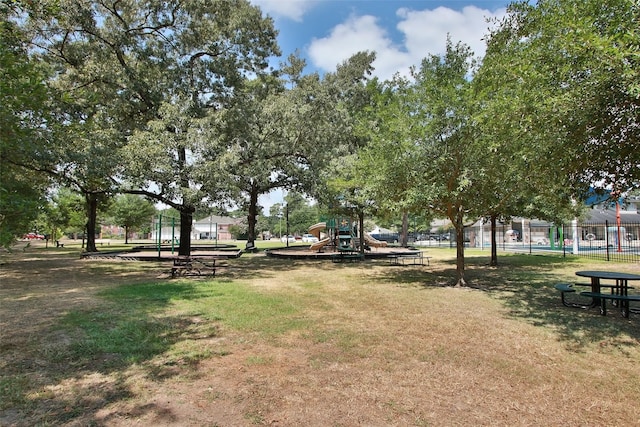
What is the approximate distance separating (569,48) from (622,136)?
188 cm

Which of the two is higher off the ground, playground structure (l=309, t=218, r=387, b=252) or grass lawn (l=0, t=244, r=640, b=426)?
playground structure (l=309, t=218, r=387, b=252)

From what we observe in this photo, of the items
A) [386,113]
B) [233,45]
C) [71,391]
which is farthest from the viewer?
[233,45]

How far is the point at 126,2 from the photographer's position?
14.9 m

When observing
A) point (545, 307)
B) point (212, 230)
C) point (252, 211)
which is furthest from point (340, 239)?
point (212, 230)

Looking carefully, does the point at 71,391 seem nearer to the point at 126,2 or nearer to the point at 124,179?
the point at 124,179

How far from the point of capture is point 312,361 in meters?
4.92

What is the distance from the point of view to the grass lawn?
3586mm

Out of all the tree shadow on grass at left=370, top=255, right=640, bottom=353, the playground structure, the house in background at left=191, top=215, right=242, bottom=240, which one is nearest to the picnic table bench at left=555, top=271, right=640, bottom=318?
the tree shadow on grass at left=370, top=255, right=640, bottom=353

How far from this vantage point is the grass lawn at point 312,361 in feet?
11.8

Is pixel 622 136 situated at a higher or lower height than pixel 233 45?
lower

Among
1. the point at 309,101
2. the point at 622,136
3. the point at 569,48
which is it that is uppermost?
the point at 309,101

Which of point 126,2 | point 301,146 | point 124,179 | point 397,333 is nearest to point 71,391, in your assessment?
point 397,333

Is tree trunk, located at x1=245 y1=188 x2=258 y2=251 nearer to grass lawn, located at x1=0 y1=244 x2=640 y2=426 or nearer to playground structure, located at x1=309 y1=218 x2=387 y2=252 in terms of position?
playground structure, located at x1=309 y1=218 x2=387 y2=252

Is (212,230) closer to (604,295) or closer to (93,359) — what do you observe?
(93,359)
